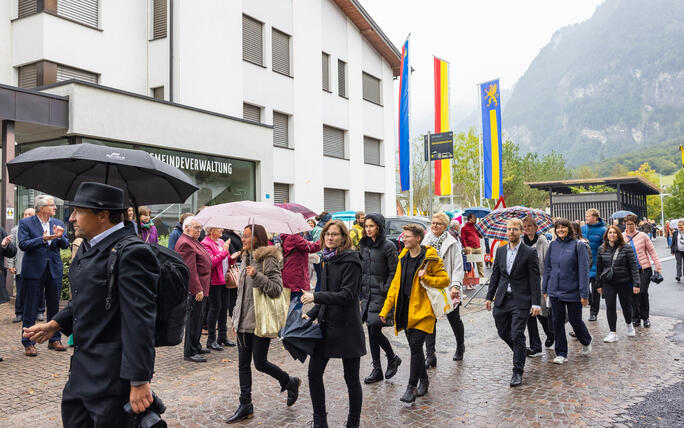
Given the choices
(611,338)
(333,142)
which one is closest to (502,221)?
(611,338)

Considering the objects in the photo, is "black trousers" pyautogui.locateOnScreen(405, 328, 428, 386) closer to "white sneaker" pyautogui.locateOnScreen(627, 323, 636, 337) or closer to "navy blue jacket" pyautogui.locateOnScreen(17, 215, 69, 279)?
"white sneaker" pyautogui.locateOnScreen(627, 323, 636, 337)

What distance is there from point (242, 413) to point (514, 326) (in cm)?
332

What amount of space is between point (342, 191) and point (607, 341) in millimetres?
18805

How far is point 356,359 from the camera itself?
462 cm

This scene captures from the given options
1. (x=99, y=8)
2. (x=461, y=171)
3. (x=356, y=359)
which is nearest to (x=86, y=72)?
(x=99, y=8)

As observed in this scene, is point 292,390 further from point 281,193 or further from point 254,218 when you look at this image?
point 281,193

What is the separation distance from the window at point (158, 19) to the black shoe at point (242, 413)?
1658 cm

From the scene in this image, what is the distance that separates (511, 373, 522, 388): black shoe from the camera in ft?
19.6

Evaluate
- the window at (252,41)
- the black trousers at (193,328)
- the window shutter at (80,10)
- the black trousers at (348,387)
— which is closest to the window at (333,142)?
the window at (252,41)

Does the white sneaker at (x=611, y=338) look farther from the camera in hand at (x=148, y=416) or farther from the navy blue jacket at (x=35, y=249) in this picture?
the navy blue jacket at (x=35, y=249)

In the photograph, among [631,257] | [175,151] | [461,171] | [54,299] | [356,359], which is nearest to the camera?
[356,359]

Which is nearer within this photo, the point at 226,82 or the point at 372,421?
the point at 372,421

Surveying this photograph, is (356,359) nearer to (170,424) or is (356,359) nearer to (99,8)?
(170,424)

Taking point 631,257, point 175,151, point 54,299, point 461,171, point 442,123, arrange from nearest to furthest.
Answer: point 54,299 < point 631,257 < point 175,151 < point 442,123 < point 461,171
